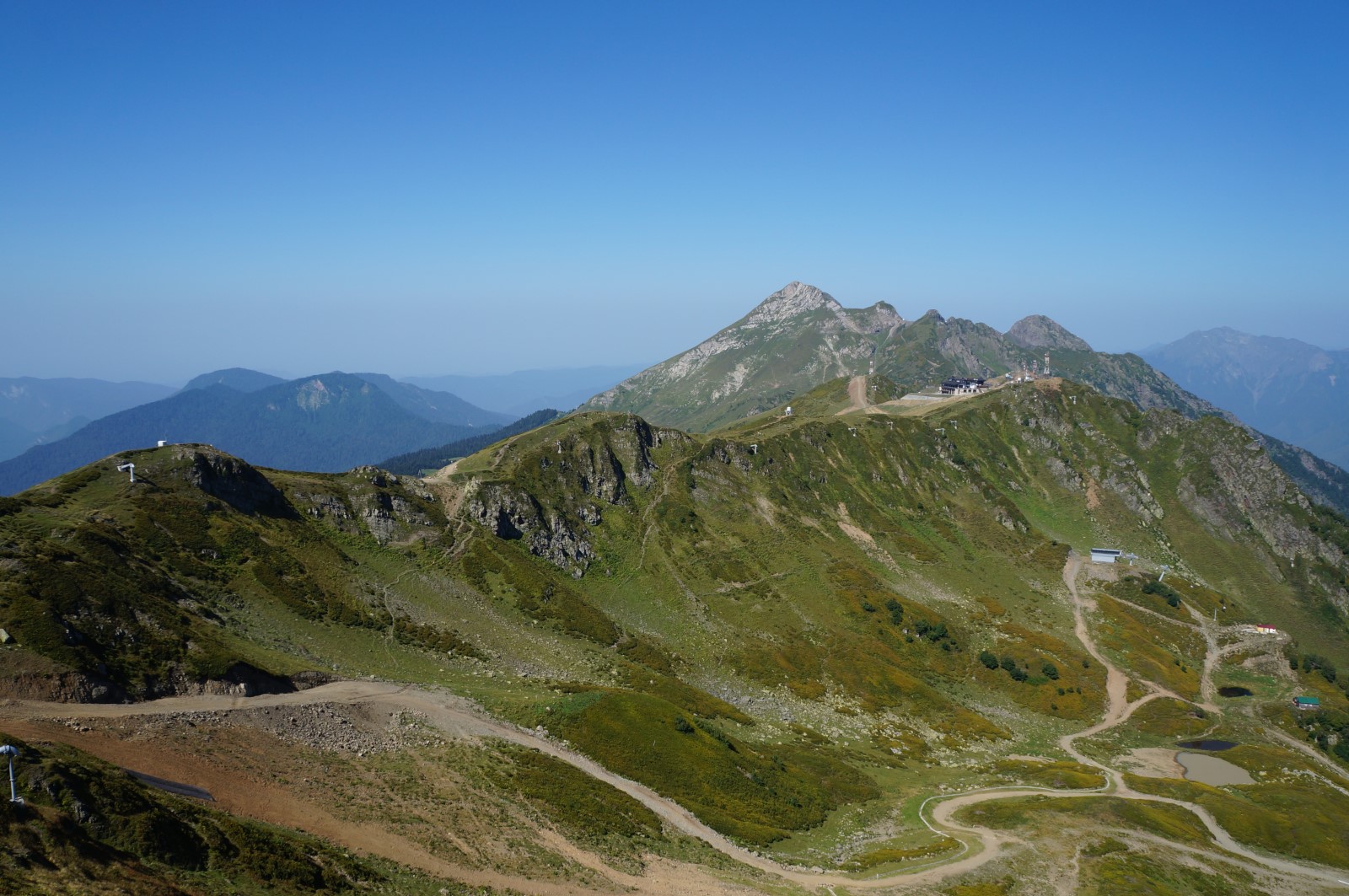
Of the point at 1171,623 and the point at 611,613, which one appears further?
the point at 1171,623

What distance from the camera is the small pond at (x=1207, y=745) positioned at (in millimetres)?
129125

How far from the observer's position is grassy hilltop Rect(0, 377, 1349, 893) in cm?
6288

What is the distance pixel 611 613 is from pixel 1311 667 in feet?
542

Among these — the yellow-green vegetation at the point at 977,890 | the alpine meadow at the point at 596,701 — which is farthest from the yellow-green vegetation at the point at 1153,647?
the yellow-green vegetation at the point at 977,890

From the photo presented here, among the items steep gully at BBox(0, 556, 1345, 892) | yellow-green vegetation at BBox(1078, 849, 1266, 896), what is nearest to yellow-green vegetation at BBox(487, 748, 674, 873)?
steep gully at BBox(0, 556, 1345, 892)

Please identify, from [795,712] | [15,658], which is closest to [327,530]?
[15,658]

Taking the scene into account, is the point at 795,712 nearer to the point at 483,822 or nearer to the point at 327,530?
the point at 483,822

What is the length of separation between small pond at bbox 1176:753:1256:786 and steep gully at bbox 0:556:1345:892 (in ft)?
72.6

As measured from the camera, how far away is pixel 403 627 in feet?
320

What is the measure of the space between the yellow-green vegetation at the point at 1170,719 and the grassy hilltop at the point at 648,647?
0.77 m

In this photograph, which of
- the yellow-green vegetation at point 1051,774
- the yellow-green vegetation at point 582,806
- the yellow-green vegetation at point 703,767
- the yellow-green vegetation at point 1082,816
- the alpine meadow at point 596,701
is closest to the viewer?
the alpine meadow at point 596,701

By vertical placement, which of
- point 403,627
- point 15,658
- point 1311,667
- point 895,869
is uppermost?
point 15,658

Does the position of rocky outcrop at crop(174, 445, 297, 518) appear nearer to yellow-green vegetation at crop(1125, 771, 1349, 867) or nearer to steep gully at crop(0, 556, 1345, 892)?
steep gully at crop(0, 556, 1345, 892)

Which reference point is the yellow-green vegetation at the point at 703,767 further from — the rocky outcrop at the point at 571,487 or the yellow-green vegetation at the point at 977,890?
the rocky outcrop at the point at 571,487
